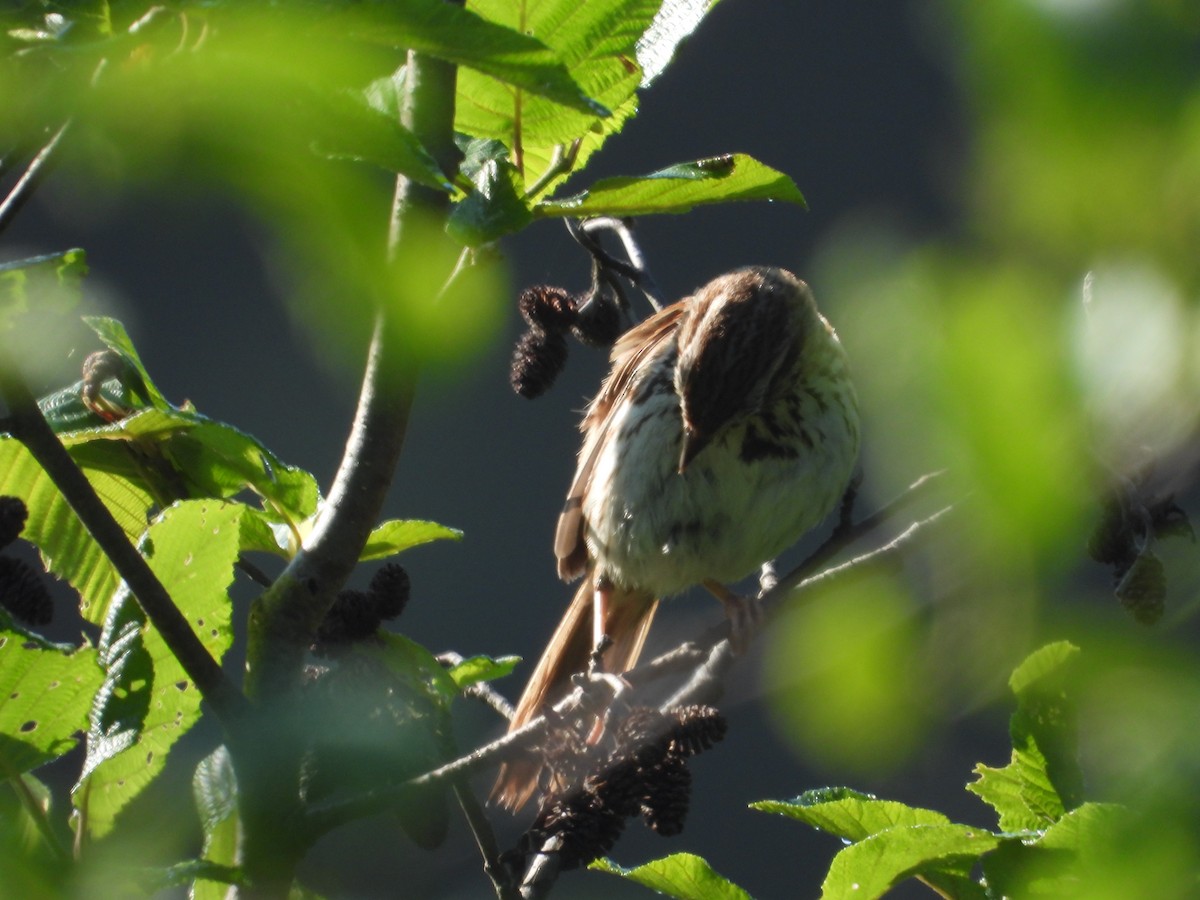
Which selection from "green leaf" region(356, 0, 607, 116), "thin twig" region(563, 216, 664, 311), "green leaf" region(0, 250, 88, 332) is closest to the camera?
"green leaf" region(356, 0, 607, 116)

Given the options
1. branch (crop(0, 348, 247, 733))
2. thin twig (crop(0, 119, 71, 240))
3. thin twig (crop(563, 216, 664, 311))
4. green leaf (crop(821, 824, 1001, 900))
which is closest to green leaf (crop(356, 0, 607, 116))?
thin twig (crop(0, 119, 71, 240))

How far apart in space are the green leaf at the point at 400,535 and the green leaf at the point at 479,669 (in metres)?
0.13

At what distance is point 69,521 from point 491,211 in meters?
0.73

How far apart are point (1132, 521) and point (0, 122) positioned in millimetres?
455

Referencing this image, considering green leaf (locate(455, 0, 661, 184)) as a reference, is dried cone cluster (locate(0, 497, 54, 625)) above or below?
below

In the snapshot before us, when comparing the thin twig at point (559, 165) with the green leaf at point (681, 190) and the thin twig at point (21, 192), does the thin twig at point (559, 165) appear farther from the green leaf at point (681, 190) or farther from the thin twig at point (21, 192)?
the thin twig at point (21, 192)

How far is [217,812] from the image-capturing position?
1.03 m

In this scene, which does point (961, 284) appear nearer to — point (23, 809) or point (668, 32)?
point (668, 32)

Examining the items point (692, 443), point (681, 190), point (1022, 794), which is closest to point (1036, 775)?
point (1022, 794)

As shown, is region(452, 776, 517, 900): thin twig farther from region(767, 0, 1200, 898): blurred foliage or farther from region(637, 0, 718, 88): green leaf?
region(767, 0, 1200, 898): blurred foliage

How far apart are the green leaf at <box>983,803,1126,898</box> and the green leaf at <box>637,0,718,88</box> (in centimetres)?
57

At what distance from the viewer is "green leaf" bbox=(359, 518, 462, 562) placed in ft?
4.35

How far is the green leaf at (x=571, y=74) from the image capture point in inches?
32.0

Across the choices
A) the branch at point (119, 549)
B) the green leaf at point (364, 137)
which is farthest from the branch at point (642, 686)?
the green leaf at point (364, 137)
